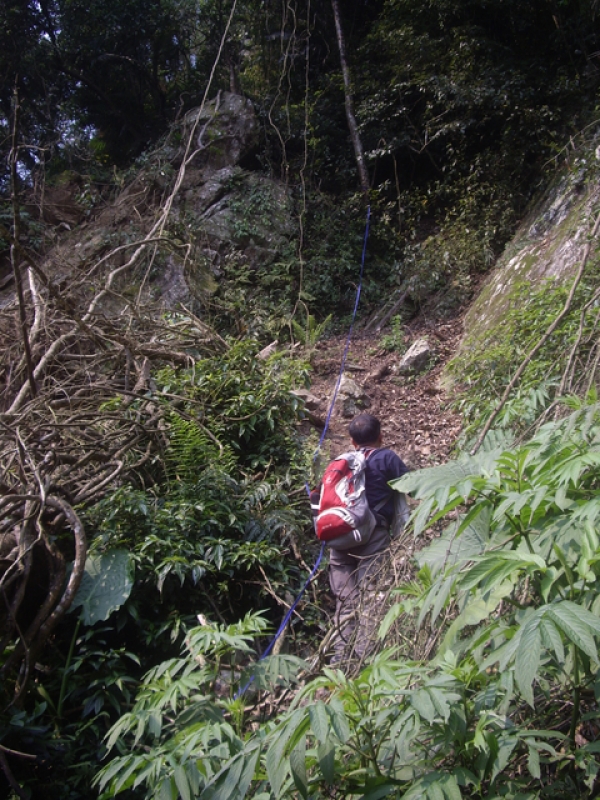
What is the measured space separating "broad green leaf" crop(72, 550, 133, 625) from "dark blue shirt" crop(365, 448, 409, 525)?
1.58 metres

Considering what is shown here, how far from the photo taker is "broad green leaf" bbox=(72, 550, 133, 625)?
3533mm

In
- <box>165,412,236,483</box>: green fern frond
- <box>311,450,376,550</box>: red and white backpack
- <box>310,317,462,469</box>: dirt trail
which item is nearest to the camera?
<box>311,450,376,550</box>: red and white backpack

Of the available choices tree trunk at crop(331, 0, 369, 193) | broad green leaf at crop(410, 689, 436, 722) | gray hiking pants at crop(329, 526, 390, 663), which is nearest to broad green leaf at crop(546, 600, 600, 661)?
broad green leaf at crop(410, 689, 436, 722)

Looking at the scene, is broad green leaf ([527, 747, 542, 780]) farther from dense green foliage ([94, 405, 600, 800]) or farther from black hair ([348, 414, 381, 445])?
black hair ([348, 414, 381, 445])

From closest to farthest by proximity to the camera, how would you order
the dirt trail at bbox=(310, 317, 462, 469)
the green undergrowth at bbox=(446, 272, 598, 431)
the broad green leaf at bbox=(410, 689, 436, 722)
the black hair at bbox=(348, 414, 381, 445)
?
1. the broad green leaf at bbox=(410, 689, 436, 722)
2. the black hair at bbox=(348, 414, 381, 445)
3. the green undergrowth at bbox=(446, 272, 598, 431)
4. the dirt trail at bbox=(310, 317, 462, 469)

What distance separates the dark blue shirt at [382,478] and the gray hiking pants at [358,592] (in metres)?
0.12

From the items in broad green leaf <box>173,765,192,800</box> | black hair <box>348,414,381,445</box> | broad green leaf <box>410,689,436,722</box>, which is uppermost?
broad green leaf <box>173,765,192,800</box>

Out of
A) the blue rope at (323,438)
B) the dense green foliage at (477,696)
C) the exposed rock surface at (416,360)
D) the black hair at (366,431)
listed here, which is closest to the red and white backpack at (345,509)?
the black hair at (366,431)

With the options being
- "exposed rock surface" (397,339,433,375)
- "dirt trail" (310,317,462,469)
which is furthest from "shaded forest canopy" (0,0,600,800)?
"exposed rock surface" (397,339,433,375)

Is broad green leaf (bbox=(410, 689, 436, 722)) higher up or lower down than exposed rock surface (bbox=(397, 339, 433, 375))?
higher up

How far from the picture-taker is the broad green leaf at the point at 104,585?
3.53 m

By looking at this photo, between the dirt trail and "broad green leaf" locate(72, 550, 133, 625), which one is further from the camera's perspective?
the dirt trail

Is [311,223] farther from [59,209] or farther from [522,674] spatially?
[522,674]

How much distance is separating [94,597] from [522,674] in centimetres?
303
